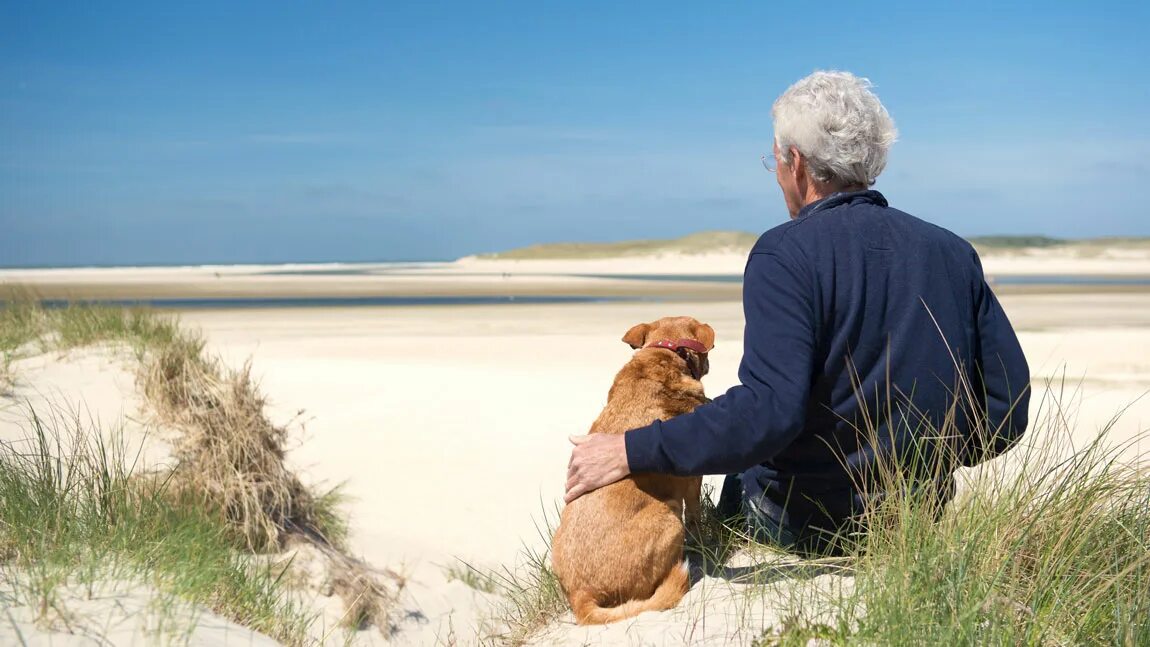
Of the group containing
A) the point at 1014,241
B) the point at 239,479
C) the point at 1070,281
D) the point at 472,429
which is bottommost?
the point at 472,429

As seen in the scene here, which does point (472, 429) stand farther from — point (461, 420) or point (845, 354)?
point (845, 354)

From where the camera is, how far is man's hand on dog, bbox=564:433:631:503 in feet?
10.5

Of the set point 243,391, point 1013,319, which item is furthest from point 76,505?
point 1013,319

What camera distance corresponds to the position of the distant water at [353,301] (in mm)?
31048

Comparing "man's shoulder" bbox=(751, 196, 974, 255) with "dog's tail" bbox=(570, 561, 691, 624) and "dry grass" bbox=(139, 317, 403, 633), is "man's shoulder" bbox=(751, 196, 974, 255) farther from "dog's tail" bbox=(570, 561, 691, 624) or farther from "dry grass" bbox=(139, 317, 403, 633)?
"dry grass" bbox=(139, 317, 403, 633)

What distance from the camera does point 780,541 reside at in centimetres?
354

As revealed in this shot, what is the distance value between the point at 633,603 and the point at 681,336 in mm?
1224

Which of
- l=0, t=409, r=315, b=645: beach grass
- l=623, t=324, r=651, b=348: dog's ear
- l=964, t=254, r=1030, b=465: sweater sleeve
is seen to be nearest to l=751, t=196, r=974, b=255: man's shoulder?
l=964, t=254, r=1030, b=465: sweater sleeve

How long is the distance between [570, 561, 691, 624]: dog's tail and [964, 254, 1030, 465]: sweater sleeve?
3.91 feet

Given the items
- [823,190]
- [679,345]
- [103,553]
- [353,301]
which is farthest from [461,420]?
[353,301]

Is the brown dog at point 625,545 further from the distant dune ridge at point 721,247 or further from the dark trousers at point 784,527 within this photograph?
the distant dune ridge at point 721,247

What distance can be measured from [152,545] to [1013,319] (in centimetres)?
2445

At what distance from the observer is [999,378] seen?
11.0 ft

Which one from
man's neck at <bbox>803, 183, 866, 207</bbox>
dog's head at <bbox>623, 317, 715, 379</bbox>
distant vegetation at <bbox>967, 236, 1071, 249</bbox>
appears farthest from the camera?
distant vegetation at <bbox>967, 236, 1071, 249</bbox>
